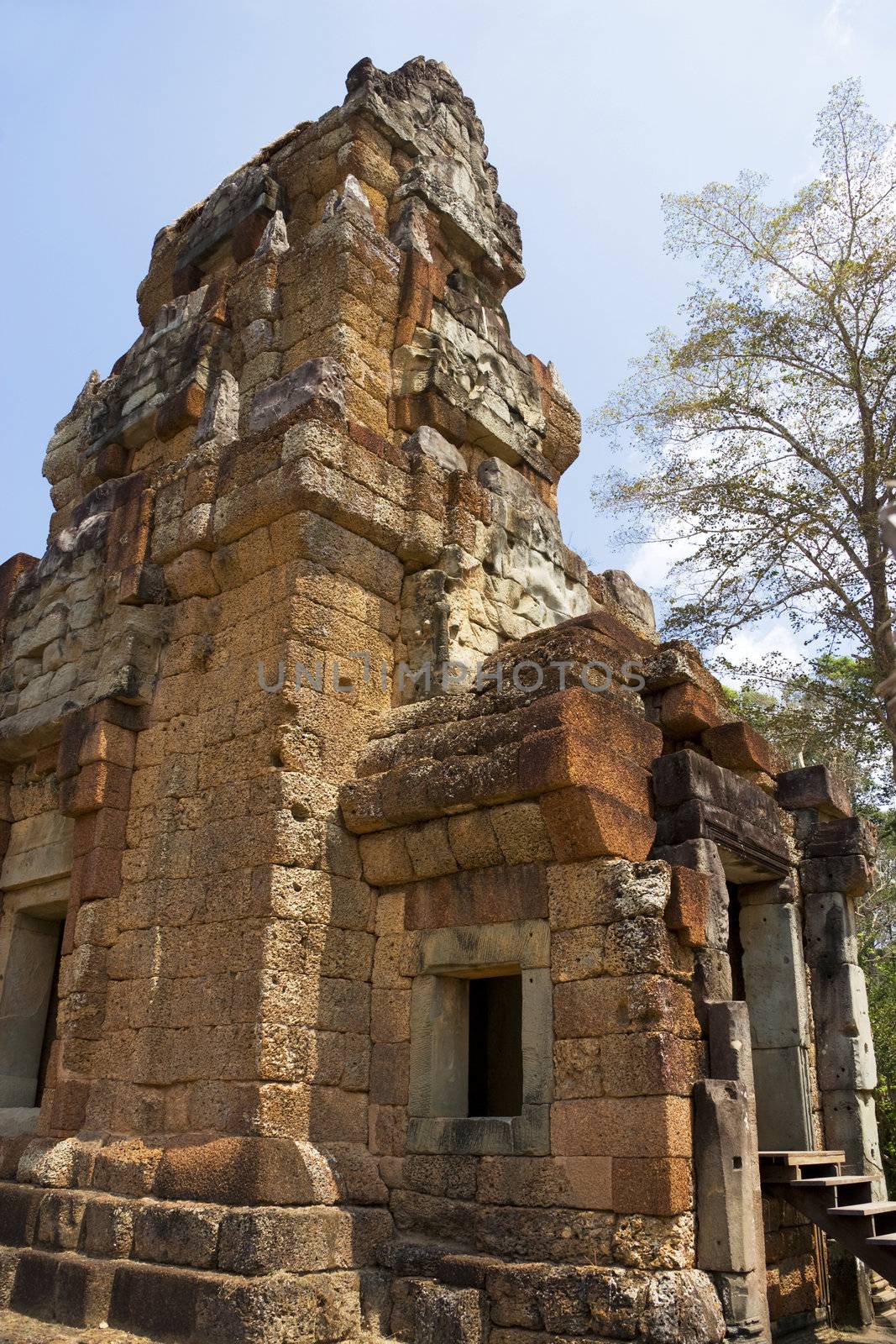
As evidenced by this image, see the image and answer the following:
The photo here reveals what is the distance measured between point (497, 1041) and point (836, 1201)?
10.0ft

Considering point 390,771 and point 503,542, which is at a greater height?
point 503,542

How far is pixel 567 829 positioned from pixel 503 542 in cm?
318

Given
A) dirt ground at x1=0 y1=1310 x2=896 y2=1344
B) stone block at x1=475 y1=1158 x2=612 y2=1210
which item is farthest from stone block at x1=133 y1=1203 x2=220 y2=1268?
stone block at x1=475 y1=1158 x2=612 y2=1210

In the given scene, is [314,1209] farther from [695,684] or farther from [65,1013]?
[695,684]

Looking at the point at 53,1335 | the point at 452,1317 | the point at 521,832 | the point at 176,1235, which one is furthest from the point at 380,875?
the point at 53,1335

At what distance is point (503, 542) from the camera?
8.14 meters

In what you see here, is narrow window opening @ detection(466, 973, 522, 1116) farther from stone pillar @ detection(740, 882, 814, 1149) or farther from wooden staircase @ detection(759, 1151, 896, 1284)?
wooden staircase @ detection(759, 1151, 896, 1284)

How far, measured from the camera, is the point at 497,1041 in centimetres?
852

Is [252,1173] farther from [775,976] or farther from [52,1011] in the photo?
[775,976]

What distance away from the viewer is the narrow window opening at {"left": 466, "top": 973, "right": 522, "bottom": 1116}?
Answer: 842 centimetres

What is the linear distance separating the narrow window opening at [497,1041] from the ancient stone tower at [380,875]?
0.04 meters

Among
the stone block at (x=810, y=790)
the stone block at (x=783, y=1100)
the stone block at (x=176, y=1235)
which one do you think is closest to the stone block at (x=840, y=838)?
the stone block at (x=810, y=790)

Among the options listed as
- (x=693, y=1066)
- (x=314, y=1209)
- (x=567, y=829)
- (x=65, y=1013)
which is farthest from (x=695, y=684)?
(x=65, y=1013)

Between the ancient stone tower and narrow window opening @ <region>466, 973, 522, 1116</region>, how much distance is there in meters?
0.04
